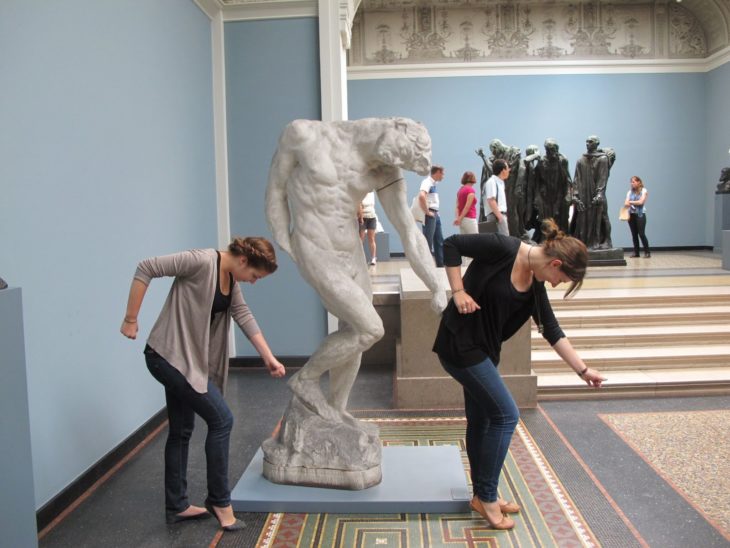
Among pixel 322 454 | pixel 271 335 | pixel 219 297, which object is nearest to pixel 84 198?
pixel 219 297

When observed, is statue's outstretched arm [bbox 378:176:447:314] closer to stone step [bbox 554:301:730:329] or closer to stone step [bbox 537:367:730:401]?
stone step [bbox 537:367:730:401]

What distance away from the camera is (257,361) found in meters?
7.10

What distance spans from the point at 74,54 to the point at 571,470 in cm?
402

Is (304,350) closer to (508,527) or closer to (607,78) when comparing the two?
(508,527)

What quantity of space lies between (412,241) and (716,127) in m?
16.2

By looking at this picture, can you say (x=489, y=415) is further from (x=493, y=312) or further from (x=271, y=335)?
(x=271, y=335)

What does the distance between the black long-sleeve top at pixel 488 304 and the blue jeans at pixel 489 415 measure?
0.06m

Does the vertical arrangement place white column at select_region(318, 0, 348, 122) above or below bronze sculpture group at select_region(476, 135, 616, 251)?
above

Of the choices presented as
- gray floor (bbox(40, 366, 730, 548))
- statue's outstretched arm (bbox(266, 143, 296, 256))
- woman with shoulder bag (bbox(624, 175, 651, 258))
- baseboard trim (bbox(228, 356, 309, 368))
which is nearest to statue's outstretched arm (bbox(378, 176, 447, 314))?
statue's outstretched arm (bbox(266, 143, 296, 256))

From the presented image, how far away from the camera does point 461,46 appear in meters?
16.9

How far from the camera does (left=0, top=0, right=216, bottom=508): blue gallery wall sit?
3.38m

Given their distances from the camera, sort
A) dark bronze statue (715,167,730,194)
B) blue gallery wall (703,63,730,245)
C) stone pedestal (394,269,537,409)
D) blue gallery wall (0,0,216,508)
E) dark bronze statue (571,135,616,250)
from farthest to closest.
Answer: blue gallery wall (703,63,730,245) < dark bronze statue (715,167,730,194) < dark bronze statue (571,135,616,250) < stone pedestal (394,269,537,409) < blue gallery wall (0,0,216,508)

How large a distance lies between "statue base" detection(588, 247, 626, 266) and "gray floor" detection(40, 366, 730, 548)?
667 centimetres

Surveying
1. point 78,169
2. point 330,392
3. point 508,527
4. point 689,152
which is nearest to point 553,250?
point 508,527
